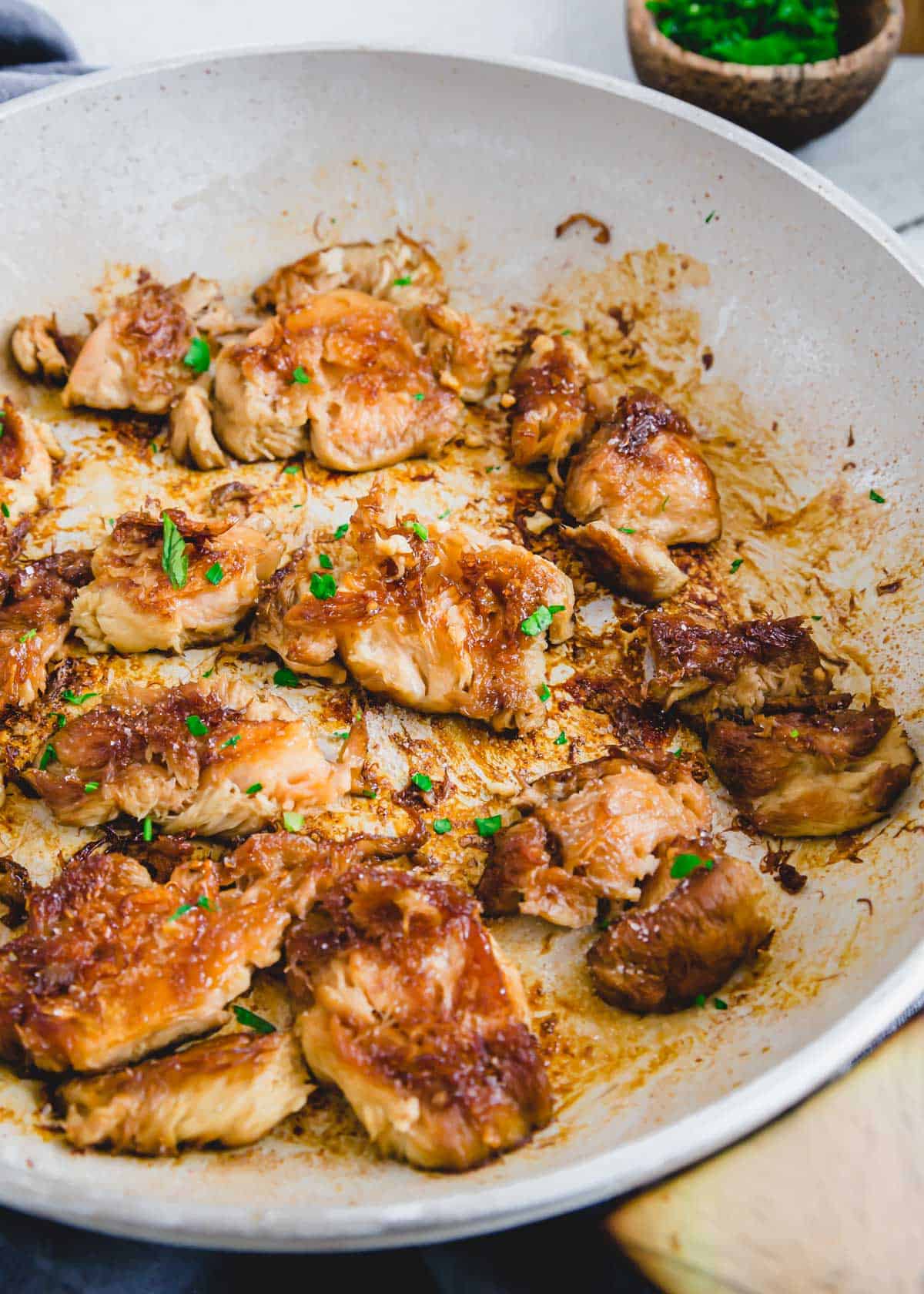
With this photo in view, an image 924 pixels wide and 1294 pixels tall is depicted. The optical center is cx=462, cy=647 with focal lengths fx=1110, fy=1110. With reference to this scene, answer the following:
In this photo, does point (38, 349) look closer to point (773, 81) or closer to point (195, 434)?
point (195, 434)

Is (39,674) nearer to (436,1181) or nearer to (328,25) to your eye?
(436,1181)

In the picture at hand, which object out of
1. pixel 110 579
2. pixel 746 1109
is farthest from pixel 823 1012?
pixel 110 579

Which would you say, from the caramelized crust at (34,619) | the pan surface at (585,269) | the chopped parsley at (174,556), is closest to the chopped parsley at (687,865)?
the pan surface at (585,269)

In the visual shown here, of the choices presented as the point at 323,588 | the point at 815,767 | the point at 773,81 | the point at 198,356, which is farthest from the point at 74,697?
the point at 773,81

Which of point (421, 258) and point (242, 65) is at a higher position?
point (242, 65)

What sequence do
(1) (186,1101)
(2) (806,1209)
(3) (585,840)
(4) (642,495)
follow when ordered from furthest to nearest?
1. (4) (642,495)
2. (3) (585,840)
3. (1) (186,1101)
4. (2) (806,1209)

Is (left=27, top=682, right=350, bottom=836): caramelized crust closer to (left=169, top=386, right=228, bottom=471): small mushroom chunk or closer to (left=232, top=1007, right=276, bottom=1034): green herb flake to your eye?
(left=232, top=1007, right=276, bottom=1034): green herb flake

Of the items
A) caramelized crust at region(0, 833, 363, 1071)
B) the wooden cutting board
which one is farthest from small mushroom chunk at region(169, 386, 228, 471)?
the wooden cutting board

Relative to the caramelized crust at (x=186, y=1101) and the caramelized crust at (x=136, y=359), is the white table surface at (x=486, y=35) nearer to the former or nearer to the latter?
the caramelized crust at (x=136, y=359)
